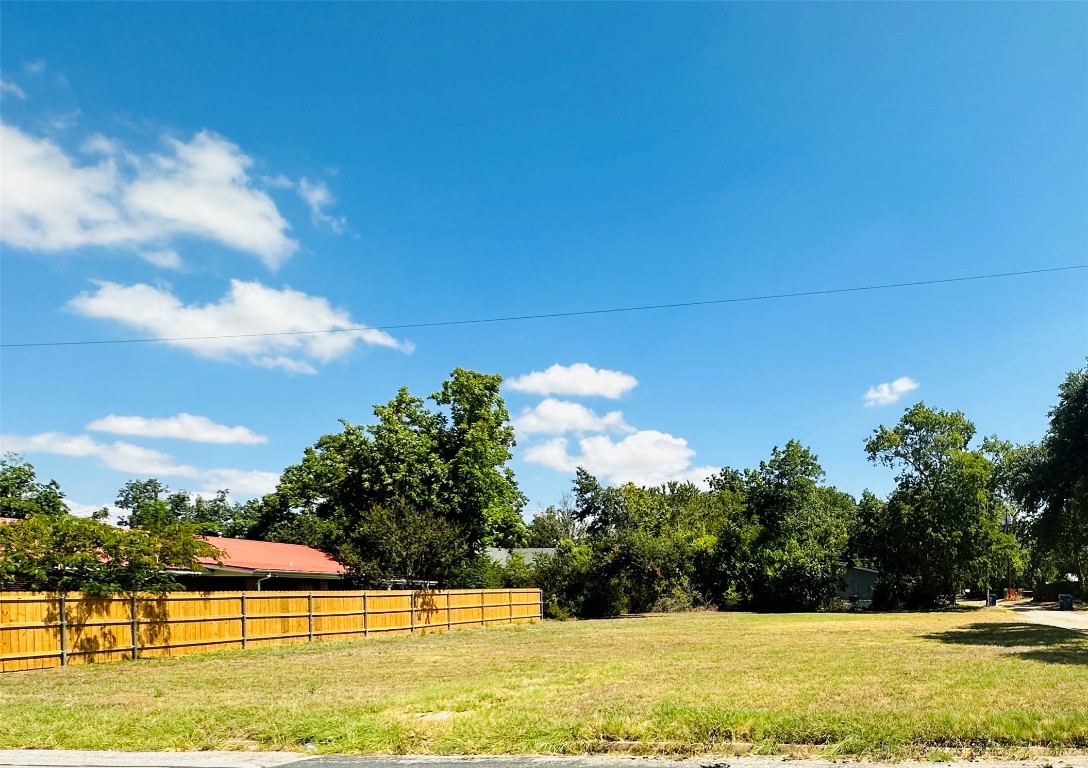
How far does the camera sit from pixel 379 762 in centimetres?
805

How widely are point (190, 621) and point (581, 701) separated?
13787 mm

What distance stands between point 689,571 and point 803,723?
126 ft

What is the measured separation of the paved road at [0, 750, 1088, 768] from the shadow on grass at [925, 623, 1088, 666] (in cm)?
962

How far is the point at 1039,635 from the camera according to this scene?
22703mm

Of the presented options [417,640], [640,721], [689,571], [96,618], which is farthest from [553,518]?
[640,721]

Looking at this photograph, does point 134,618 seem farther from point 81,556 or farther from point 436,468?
point 436,468

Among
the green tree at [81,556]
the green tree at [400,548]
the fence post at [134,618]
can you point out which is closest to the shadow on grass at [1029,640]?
the green tree at [400,548]

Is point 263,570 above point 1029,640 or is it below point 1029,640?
above

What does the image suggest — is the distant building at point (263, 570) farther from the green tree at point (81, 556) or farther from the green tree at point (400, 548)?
the green tree at point (81, 556)

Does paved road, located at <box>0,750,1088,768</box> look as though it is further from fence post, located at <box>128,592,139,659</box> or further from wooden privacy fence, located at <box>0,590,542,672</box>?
fence post, located at <box>128,592,139,659</box>

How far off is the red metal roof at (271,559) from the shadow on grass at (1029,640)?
2210 centimetres

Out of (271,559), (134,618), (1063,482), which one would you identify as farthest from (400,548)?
(1063,482)

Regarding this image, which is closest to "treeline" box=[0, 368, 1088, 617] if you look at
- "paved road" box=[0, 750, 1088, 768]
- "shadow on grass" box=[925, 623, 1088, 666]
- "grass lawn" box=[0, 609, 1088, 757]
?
"shadow on grass" box=[925, 623, 1088, 666]

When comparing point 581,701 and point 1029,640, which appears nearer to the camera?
point 581,701
